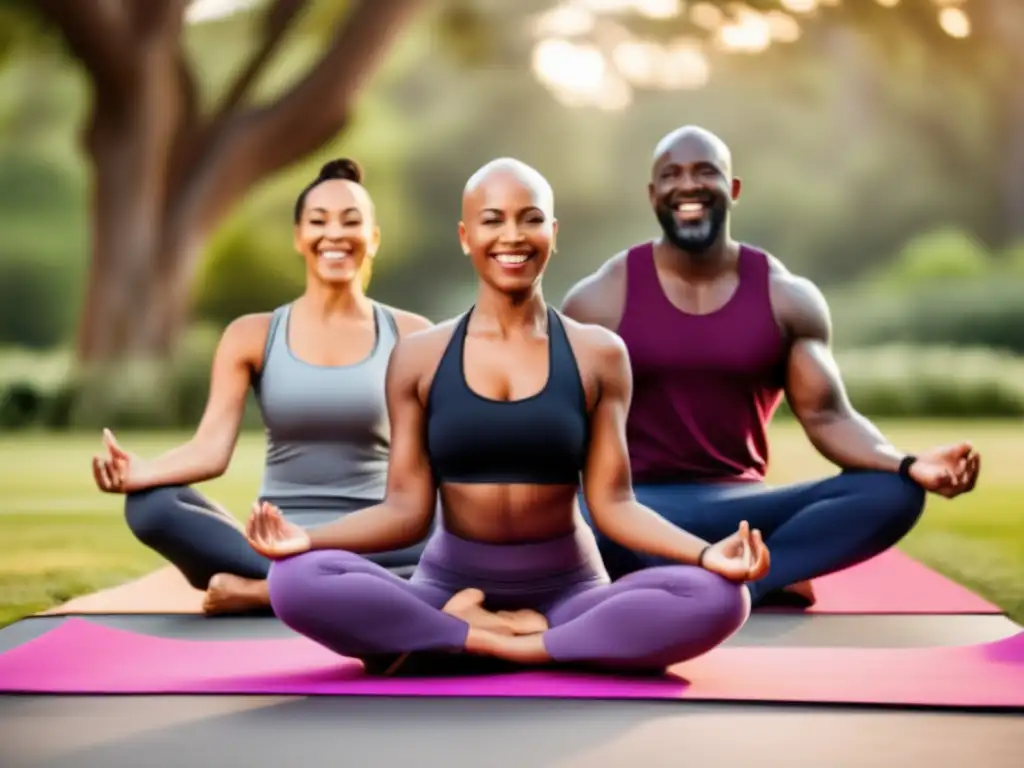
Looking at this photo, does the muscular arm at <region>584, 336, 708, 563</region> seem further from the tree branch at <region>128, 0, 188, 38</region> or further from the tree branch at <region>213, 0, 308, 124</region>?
the tree branch at <region>213, 0, 308, 124</region>

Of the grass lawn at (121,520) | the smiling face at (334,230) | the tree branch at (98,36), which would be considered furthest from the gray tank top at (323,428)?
the tree branch at (98,36)

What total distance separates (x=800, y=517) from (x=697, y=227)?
0.85 meters

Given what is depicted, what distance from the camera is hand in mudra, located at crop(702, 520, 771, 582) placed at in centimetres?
284

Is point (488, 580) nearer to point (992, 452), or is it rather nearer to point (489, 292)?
point (489, 292)

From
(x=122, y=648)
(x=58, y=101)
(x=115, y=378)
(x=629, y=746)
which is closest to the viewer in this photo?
(x=629, y=746)

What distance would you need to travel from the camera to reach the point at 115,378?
13.2 meters

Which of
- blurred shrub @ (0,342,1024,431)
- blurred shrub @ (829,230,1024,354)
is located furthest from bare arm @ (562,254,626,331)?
blurred shrub @ (829,230,1024,354)

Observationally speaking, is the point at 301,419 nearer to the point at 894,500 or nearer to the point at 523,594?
the point at 523,594

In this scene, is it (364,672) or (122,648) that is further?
(122,648)

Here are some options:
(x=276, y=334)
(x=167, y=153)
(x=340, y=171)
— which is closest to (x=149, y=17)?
(x=167, y=153)

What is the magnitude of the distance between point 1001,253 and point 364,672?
1560cm

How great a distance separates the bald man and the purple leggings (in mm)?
1031

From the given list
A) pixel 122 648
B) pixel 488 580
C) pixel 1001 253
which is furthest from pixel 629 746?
pixel 1001 253

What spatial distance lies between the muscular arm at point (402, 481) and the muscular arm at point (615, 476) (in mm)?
346
